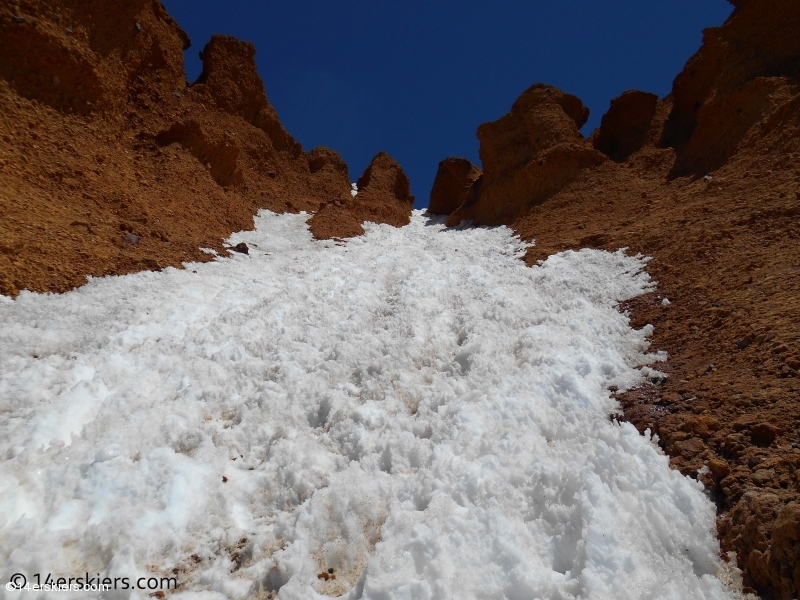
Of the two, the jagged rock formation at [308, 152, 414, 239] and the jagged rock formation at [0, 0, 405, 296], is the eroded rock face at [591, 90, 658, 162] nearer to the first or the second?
the jagged rock formation at [308, 152, 414, 239]

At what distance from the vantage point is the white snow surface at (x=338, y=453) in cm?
414

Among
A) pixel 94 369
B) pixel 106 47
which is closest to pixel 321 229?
pixel 106 47

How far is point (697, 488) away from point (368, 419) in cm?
389

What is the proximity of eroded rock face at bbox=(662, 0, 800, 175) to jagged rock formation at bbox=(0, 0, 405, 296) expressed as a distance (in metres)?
17.7

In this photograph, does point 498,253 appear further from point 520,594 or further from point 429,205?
point 429,205

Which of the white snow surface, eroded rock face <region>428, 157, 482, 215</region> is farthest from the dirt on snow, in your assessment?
eroded rock face <region>428, 157, 482, 215</region>

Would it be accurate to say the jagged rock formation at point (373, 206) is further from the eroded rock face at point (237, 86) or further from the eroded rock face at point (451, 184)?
the eroded rock face at point (237, 86)

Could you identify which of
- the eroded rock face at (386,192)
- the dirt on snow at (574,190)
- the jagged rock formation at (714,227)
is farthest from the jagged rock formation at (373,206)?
the jagged rock formation at (714,227)

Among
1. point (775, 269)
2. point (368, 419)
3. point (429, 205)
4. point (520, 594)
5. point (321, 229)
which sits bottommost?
point (520, 594)

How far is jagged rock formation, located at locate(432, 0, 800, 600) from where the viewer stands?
4.38 m

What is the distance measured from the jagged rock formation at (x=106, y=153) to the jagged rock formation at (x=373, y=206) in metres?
2.92

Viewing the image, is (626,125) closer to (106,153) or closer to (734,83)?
(734,83)

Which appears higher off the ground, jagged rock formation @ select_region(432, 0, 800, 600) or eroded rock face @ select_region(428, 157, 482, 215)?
eroded rock face @ select_region(428, 157, 482, 215)

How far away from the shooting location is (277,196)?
24.3 m
